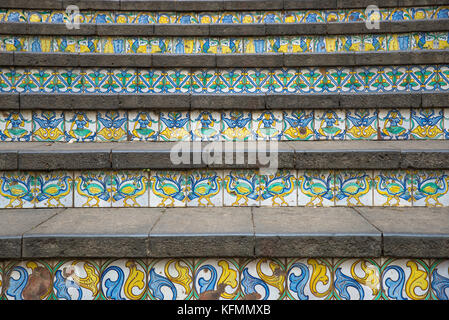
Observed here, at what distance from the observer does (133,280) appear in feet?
4.25

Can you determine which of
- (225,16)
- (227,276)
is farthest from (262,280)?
(225,16)

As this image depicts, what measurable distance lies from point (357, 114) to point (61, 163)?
210cm

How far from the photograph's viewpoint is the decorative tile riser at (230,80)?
2.35 metres

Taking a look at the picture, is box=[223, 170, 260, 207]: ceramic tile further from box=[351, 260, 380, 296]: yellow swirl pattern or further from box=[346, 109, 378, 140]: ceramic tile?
box=[346, 109, 378, 140]: ceramic tile

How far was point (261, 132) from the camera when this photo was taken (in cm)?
216

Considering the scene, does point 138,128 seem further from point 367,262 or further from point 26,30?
point 26,30

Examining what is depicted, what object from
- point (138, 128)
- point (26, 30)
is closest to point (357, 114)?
point (138, 128)

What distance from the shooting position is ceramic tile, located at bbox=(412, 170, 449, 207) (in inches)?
62.7

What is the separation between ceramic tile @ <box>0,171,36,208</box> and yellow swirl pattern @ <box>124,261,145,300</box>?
2.71 feet

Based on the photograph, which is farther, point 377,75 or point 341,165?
point 377,75

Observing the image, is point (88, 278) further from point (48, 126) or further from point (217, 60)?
point (217, 60)

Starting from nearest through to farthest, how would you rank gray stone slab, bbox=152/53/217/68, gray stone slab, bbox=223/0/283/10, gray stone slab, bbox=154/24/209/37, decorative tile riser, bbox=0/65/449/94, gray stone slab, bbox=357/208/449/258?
gray stone slab, bbox=357/208/449/258, decorative tile riser, bbox=0/65/449/94, gray stone slab, bbox=152/53/217/68, gray stone slab, bbox=154/24/209/37, gray stone slab, bbox=223/0/283/10

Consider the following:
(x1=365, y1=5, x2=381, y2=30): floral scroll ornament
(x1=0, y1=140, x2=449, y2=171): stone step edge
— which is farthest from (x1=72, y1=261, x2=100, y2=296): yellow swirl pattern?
(x1=365, y1=5, x2=381, y2=30): floral scroll ornament

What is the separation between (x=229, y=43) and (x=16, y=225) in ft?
8.69
